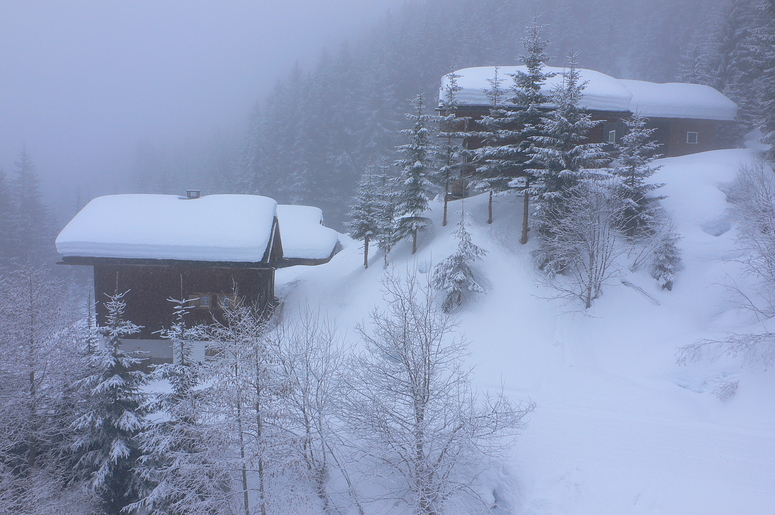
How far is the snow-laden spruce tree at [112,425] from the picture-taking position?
1177 centimetres

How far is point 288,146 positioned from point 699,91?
124 ft

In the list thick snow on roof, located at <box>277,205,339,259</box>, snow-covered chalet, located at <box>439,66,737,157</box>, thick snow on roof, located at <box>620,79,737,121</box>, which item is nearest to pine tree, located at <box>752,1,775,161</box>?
snow-covered chalet, located at <box>439,66,737,157</box>

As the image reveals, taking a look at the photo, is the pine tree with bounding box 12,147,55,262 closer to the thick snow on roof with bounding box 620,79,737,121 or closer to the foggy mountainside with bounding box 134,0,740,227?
the foggy mountainside with bounding box 134,0,740,227

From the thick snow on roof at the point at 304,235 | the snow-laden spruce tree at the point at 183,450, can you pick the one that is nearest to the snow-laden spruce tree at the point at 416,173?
the thick snow on roof at the point at 304,235

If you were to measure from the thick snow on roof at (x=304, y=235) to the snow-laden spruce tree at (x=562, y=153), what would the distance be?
12994 millimetres

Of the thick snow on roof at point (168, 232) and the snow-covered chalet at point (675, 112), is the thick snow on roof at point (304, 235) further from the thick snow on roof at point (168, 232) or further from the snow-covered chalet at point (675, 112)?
the snow-covered chalet at point (675, 112)

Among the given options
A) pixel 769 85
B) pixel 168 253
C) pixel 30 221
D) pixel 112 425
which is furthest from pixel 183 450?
pixel 30 221

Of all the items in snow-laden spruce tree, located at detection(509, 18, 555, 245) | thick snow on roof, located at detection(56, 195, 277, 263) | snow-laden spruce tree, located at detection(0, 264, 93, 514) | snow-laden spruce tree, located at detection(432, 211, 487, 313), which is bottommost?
snow-laden spruce tree, located at detection(0, 264, 93, 514)

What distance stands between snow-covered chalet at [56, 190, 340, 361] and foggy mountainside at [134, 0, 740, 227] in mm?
20778

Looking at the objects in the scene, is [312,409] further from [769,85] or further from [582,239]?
[769,85]

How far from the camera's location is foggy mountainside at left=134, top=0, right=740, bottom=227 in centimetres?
4281

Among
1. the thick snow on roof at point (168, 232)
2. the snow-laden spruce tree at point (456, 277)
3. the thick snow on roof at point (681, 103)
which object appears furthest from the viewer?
the thick snow on roof at point (681, 103)

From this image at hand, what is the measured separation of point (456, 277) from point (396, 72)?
3844 centimetres

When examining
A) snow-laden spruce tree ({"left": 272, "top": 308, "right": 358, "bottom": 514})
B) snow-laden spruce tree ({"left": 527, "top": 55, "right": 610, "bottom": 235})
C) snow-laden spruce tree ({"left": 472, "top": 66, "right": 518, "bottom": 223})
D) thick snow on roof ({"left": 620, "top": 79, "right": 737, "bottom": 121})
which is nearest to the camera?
snow-laden spruce tree ({"left": 272, "top": 308, "right": 358, "bottom": 514})
